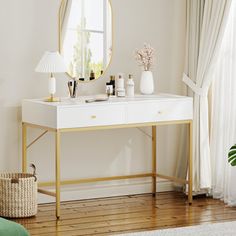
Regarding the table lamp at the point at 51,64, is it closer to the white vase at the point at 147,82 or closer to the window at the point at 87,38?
the window at the point at 87,38

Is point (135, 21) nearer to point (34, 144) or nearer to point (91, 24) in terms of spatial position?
point (91, 24)

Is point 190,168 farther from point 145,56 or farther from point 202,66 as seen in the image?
point 145,56

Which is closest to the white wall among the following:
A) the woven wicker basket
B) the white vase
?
the white vase

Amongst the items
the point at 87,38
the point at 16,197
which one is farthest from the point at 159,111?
the point at 16,197

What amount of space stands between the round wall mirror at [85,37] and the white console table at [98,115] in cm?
32

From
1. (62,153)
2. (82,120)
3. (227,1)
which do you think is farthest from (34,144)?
(227,1)

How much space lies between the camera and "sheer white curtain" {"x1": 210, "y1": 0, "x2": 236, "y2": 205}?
5.62 m

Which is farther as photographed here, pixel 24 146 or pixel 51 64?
pixel 24 146

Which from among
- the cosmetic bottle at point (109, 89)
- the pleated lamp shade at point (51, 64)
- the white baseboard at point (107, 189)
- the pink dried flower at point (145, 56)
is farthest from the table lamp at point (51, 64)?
the white baseboard at point (107, 189)

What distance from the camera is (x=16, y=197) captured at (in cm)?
516

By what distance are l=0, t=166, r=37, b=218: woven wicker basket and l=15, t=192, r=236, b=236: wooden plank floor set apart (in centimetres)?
7

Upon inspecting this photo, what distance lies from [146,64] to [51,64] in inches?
35.9

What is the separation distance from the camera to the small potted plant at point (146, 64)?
5.72 metres

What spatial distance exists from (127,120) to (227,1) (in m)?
1.22
